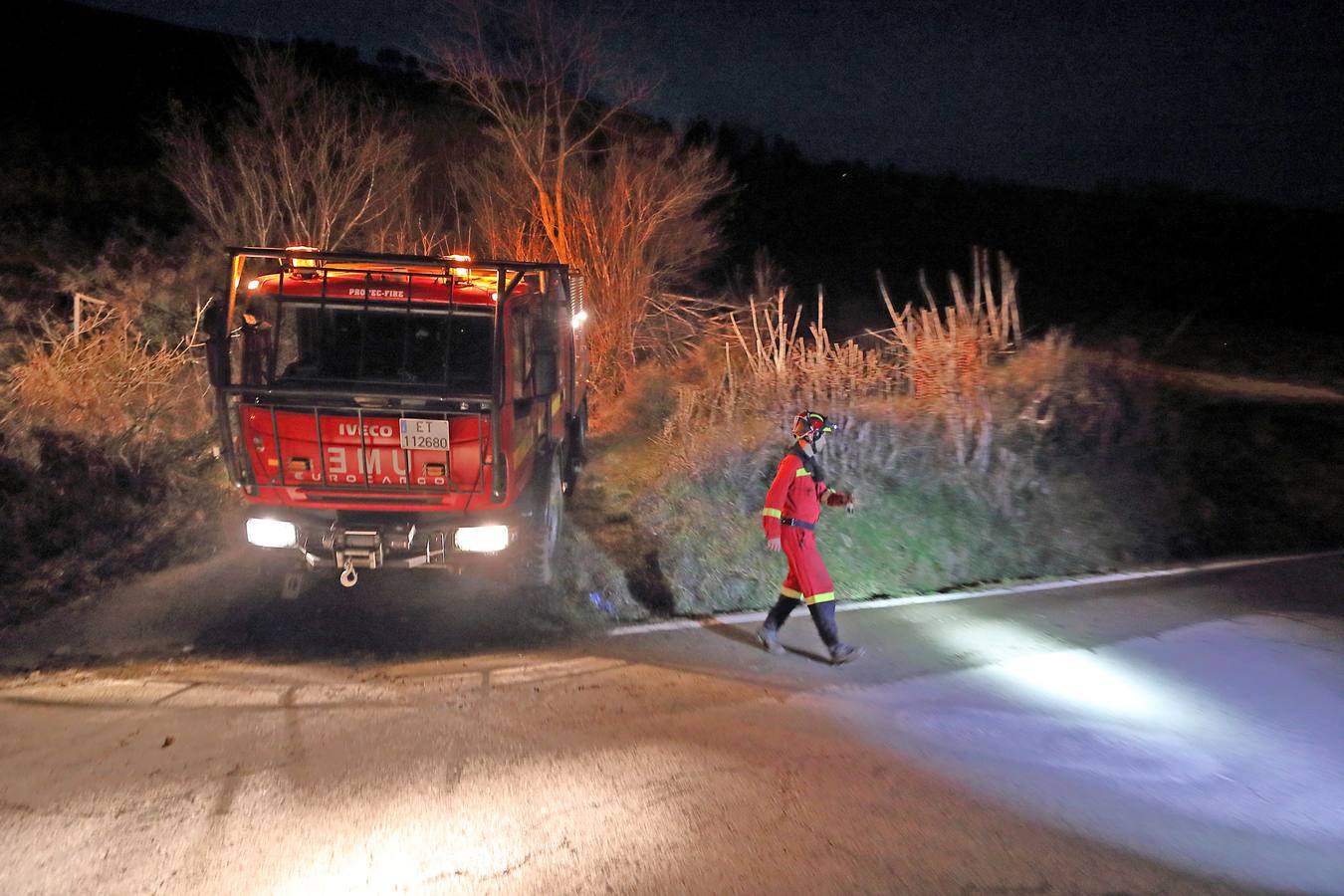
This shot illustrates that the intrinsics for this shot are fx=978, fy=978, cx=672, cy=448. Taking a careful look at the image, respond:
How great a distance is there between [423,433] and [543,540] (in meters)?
1.49

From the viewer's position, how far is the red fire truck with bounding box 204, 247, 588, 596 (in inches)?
267

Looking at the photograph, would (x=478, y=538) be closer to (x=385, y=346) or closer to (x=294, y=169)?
(x=385, y=346)

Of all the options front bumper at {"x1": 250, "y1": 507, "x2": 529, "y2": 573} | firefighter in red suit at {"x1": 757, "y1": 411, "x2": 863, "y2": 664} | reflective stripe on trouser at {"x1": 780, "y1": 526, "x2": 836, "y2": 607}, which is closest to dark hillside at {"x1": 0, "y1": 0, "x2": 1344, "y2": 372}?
front bumper at {"x1": 250, "y1": 507, "x2": 529, "y2": 573}

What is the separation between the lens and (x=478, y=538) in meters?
7.07

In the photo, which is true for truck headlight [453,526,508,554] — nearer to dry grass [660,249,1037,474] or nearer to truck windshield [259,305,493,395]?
truck windshield [259,305,493,395]

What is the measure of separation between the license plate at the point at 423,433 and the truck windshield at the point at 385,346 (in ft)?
1.67

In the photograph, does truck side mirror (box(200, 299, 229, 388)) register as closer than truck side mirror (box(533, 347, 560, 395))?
Yes

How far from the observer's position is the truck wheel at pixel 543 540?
25.5ft

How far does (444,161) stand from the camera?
21.0 meters

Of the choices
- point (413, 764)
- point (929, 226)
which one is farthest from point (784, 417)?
point (929, 226)

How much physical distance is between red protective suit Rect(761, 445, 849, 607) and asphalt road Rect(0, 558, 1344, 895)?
0.58 m

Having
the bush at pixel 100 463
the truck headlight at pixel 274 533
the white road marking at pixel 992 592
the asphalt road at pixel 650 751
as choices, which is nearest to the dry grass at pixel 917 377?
the white road marking at pixel 992 592

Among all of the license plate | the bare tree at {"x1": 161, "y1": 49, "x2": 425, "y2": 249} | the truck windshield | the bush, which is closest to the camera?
the license plate

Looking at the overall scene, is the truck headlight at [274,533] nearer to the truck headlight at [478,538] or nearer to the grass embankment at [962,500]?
the truck headlight at [478,538]
